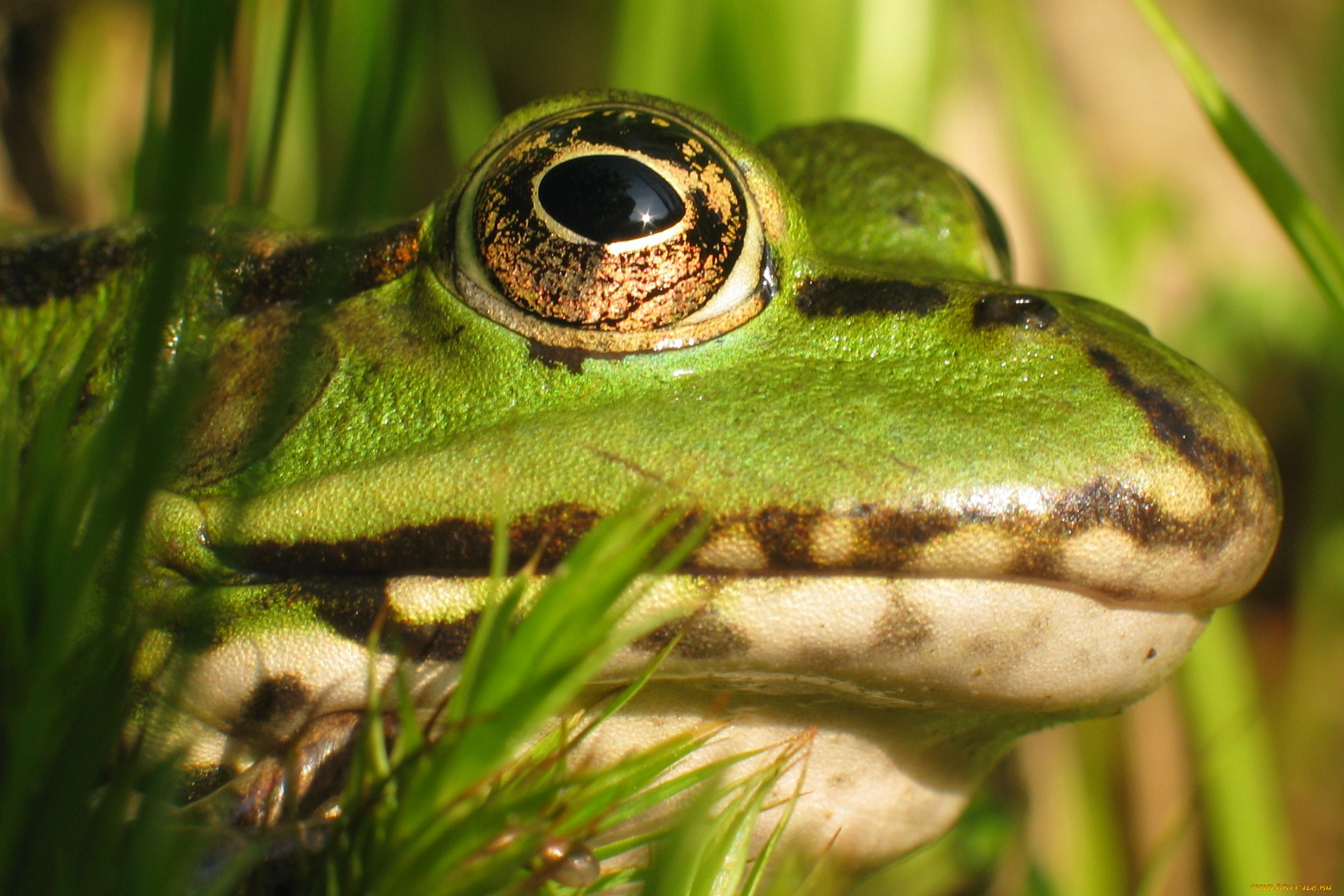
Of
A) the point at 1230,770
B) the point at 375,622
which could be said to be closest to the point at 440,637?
the point at 375,622

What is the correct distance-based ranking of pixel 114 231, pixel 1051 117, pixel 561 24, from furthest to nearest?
1. pixel 561 24
2. pixel 1051 117
3. pixel 114 231

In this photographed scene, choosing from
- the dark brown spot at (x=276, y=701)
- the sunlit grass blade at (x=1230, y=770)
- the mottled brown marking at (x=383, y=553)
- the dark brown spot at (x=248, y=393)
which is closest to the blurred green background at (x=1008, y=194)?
the sunlit grass blade at (x=1230, y=770)

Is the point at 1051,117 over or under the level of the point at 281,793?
over

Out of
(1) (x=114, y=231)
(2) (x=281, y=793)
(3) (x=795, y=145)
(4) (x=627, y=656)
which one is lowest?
(2) (x=281, y=793)

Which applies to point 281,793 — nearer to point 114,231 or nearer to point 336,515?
point 336,515

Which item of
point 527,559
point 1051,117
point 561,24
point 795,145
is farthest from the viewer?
point 561,24

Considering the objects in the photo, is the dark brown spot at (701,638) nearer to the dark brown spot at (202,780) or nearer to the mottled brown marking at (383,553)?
the mottled brown marking at (383,553)

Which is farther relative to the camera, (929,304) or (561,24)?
(561,24)

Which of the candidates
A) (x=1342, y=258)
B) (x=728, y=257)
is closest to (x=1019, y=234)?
(x=1342, y=258)
